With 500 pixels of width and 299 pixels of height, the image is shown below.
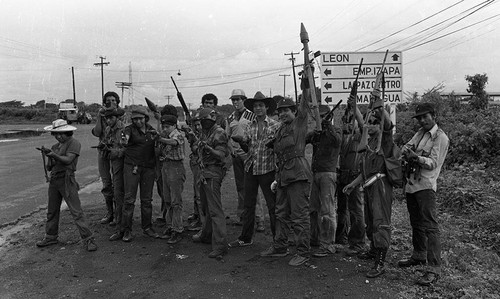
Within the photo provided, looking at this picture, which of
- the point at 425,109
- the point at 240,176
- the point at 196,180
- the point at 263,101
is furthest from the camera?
the point at 240,176

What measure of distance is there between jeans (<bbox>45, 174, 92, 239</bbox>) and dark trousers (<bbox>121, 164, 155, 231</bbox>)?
1.85ft

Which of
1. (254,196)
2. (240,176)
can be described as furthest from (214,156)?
(240,176)

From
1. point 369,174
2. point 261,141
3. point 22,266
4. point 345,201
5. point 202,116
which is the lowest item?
point 22,266

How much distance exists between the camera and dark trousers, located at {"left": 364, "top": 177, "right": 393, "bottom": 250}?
4.50 metres

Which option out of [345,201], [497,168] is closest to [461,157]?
[497,168]

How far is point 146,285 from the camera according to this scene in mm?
4375

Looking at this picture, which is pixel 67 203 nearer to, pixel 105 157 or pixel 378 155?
pixel 105 157

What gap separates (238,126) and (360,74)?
3145 mm

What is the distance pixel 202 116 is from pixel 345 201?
2.35 meters

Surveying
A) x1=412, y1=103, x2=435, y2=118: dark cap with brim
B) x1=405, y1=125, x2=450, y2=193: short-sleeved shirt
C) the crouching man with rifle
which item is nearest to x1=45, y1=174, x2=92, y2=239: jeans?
the crouching man with rifle

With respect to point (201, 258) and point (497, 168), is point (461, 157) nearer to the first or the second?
point (497, 168)

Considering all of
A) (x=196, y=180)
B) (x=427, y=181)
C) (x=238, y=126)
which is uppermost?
(x=238, y=126)

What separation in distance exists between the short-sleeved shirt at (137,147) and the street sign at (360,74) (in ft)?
13.6

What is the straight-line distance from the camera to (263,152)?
5426 mm
